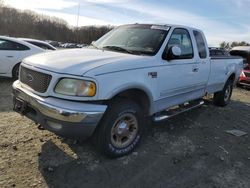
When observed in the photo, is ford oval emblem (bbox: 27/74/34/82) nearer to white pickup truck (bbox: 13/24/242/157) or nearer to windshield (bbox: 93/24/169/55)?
white pickup truck (bbox: 13/24/242/157)

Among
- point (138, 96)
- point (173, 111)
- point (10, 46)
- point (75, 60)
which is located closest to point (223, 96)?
point (173, 111)

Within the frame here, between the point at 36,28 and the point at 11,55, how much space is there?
78.3m

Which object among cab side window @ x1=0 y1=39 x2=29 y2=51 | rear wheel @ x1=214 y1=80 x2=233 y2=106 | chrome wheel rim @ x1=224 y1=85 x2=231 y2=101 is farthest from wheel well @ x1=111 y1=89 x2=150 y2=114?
cab side window @ x1=0 y1=39 x2=29 y2=51

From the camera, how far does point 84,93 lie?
372 centimetres

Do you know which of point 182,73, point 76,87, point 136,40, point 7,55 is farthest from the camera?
point 7,55

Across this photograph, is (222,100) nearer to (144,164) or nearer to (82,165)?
(144,164)

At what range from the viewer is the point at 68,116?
362 centimetres

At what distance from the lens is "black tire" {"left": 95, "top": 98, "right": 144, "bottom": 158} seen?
3.98 m

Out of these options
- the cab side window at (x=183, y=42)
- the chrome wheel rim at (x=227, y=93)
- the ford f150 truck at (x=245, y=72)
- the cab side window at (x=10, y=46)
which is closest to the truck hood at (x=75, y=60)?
the cab side window at (x=183, y=42)

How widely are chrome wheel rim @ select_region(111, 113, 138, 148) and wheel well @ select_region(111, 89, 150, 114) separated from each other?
0.91ft

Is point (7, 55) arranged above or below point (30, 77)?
below

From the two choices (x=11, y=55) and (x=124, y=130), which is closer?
(x=124, y=130)

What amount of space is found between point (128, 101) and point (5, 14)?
81627 mm

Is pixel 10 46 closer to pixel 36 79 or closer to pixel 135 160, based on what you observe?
pixel 36 79
